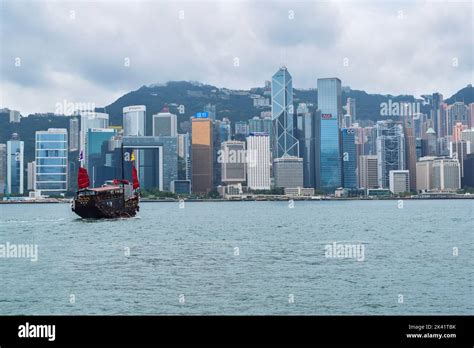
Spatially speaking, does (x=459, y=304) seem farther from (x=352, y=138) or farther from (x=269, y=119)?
(x=269, y=119)

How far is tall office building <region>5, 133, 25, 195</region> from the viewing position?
87.3 metres

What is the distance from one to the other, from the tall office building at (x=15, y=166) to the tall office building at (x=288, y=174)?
4730cm

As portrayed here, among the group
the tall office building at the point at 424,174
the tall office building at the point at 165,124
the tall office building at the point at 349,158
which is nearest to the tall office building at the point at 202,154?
the tall office building at the point at 165,124

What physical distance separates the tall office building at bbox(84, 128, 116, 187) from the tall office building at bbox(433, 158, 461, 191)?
56.0 metres

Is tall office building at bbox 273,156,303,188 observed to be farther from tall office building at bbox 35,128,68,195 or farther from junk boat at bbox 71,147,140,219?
junk boat at bbox 71,147,140,219

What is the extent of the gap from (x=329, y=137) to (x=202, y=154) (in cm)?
3087

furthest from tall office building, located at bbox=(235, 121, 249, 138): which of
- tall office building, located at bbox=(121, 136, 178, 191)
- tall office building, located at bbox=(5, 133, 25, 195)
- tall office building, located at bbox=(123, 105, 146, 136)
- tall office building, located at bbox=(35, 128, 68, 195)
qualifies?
tall office building, located at bbox=(5, 133, 25, 195)

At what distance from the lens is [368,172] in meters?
110

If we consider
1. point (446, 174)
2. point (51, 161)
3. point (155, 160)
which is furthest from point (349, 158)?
point (51, 161)

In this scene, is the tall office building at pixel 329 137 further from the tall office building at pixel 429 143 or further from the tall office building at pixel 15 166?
the tall office building at pixel 15 166
